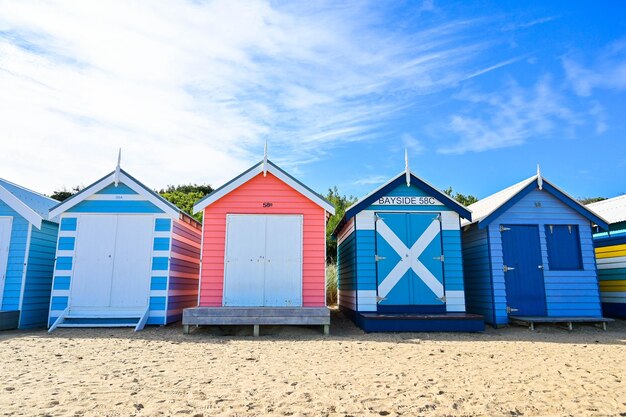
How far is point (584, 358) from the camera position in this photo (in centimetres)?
616

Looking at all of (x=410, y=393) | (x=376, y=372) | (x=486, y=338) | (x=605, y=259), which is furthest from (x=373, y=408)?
(x=605, y=259)

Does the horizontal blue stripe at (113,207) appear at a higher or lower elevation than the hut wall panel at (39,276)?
higher

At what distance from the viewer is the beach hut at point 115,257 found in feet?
30.5

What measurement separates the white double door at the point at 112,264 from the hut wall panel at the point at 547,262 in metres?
8.27

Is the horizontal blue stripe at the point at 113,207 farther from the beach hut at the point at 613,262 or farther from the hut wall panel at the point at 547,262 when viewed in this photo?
the beach hut at the point at 613,262

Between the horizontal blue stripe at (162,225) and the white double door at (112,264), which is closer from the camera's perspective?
the white double door at (112,264)

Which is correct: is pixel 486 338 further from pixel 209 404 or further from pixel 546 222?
pixel 209 404

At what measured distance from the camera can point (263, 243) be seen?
31.2ft

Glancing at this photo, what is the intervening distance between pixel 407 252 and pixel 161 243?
5783mm

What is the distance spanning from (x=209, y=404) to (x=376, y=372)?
2196 millimetres

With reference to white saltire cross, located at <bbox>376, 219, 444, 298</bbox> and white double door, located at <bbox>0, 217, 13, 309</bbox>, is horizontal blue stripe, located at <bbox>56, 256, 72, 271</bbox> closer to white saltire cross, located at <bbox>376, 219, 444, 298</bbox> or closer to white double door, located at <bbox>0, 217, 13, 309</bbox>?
white double door, located at <bbox>0, 217, 13, 309</bbox>

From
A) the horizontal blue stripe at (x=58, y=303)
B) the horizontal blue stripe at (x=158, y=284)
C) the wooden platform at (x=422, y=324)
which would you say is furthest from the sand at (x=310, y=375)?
the horizontal blue stripe at (x=158, y=284)

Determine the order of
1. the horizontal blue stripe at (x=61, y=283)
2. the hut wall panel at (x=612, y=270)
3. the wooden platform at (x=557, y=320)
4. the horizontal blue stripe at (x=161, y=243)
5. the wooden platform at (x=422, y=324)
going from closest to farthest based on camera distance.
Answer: the wooden platform at (x=422, y=324), the wooden platform at (x=557, y=320), the horizontal blue stripe at (x=61, y=283), the horizontal blue stripe at (x=161, y=243), the hut wall panel at (x=612, y=270)

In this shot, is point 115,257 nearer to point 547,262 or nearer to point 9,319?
point 9,319
